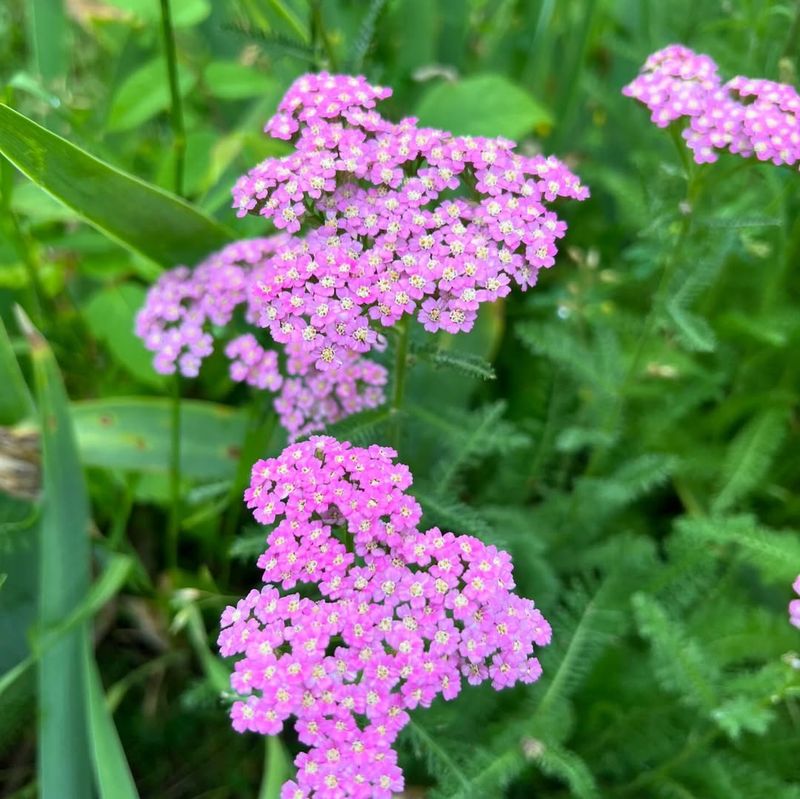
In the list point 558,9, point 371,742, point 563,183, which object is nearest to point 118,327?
point 563,183

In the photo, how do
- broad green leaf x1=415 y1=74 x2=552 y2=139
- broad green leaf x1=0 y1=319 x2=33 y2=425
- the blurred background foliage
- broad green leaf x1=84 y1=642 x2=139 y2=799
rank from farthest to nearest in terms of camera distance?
broad green leaf x1=415 y1=74 x2=552 y2=139 → broad green leaf x1=0 y1=319 x2=33 y2=425 → the blurred background foliage → broad green leaf x1=84 y1=642 x2=139 y2=799

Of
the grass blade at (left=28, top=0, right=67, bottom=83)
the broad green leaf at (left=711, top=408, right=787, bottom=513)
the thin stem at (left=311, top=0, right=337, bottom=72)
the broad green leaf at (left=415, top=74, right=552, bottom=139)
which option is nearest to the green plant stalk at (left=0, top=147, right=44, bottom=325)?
the grass blade at (left=28, top=0, right=67, bottom=83)

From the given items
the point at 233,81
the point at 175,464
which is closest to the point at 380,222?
the point at 175,464

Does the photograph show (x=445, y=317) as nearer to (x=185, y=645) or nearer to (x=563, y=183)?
(x=563, y=183)

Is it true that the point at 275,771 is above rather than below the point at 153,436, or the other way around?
below

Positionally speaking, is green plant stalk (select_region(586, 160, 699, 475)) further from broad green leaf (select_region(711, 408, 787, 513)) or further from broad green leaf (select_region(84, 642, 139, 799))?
broad green leaf (select_region(84, 642, 139, 799))

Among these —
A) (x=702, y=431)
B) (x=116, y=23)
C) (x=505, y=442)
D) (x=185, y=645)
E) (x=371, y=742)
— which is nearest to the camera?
(x=371, y=742)

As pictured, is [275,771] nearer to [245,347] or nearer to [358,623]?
[358,623]
